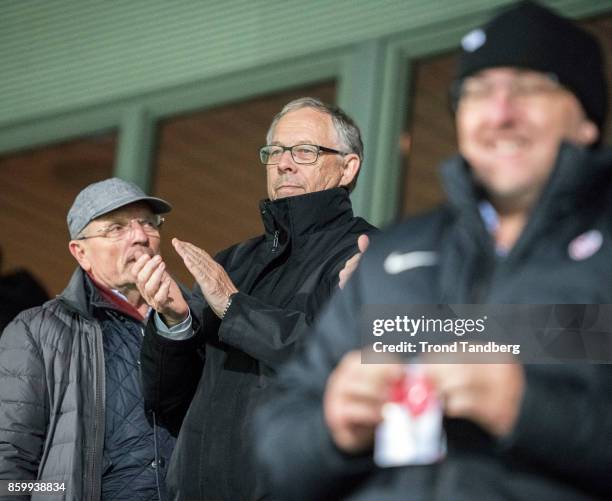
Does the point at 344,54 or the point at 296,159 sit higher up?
the point at 344,54

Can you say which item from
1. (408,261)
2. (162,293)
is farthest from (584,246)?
(162,293)

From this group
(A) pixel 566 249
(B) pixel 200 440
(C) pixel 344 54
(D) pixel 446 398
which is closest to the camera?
(D) pixel 446 398

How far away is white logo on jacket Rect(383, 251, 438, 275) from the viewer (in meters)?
2.17

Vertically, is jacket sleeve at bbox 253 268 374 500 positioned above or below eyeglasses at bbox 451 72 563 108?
below

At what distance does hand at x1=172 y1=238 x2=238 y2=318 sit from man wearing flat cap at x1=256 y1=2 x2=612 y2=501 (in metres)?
1.35

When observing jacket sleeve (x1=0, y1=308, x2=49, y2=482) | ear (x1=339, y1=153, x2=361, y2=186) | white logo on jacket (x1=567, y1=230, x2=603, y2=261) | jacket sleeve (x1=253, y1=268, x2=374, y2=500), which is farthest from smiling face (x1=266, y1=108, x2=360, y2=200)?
white logo on jacket (x1=567, y1=230, x2=603, y2=261)

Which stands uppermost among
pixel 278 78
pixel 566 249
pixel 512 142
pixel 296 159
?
pixel 278 78

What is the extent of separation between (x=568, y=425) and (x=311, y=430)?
438 mm

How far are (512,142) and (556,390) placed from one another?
1.51 ft

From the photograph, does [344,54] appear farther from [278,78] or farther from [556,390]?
[556,390]

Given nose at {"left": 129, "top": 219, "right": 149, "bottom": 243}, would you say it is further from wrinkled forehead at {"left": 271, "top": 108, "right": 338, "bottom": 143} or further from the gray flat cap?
wrinkled forehead at {"left": 271, "top": 108, "right": 338, "bottom": 143}

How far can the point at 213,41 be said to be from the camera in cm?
667

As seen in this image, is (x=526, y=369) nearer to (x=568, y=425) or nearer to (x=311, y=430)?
(x=568, y=425)

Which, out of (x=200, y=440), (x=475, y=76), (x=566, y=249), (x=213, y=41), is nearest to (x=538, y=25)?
(x=475, y=76)
